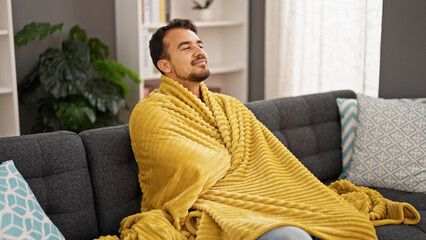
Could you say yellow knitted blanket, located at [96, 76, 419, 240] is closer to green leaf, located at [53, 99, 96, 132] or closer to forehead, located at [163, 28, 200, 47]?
forehead, located at [163, 28, 200, 47]

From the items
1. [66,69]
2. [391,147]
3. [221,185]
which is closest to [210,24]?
[66,69]

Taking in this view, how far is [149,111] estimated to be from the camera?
2047 mm

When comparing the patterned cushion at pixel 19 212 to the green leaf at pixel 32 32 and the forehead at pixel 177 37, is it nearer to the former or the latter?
the forehead at pixel 177 37

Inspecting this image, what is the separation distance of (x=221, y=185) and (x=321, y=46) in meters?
2.07

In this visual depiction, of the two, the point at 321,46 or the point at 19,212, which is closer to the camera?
the point at 19,212

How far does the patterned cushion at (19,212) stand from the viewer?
5.24 ft

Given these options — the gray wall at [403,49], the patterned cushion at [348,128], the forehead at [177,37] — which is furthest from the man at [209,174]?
the gray wall at [403,49]

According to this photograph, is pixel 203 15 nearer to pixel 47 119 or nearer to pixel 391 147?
pixel 47 119

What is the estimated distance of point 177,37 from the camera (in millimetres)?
2281

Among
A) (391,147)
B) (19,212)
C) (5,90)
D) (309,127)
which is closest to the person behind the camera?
(19,212)

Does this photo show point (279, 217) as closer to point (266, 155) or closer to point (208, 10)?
point (266, 155)

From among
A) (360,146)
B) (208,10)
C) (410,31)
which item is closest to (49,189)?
(360,146)

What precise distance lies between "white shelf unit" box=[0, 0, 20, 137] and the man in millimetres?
1263

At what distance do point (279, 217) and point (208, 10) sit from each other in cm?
271
